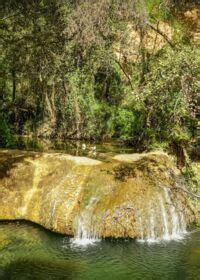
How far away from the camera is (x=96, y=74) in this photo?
30203mm

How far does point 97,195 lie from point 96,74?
689 inches

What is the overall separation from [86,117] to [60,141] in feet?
7.33

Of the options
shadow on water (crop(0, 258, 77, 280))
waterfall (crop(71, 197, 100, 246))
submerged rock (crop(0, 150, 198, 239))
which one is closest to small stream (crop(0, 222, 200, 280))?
shadow on water (crop(0, 258, 77, 280))

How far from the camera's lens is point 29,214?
47.1 ft

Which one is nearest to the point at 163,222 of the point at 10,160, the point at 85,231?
the point at 85,231

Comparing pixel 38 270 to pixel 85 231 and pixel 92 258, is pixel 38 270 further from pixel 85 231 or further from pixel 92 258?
pixel 85 231

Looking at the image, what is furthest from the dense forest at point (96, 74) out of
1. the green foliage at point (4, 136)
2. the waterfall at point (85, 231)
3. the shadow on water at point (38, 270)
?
the shadow on water at point (38, 270)

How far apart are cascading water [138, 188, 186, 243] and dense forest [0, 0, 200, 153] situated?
3.21 metres

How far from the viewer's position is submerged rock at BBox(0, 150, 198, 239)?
43.3ft

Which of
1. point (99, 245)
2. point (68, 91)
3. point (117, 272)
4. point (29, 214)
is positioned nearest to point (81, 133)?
point (68, 91)

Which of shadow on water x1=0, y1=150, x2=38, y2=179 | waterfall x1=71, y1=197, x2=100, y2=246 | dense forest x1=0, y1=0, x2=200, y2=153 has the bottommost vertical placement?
waterfall x1=71, y1=197, x2=100, y2=246

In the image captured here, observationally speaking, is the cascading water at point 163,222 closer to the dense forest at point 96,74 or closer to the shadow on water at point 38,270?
the shadow on water at point 38,270

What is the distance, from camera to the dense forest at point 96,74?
17234 mm

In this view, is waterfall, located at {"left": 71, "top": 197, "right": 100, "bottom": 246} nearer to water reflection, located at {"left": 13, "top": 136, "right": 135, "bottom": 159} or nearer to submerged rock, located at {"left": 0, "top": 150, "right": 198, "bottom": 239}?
submerged rock, located at {"left": 0, "top": 150, "right": 198, "bottom": 239}
